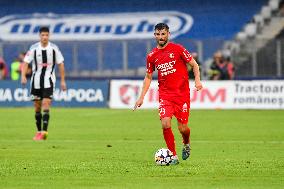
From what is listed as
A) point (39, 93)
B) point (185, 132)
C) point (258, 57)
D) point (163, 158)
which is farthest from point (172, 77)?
point (258, 57)

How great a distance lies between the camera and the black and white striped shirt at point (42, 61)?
19.8 m

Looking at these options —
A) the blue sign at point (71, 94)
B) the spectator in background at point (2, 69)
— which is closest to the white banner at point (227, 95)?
the blue sign at point (71, 94)

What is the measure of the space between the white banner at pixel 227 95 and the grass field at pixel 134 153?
3.09 m

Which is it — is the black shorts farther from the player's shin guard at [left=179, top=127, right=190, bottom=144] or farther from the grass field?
the player's shin guard at [left=179, top=127, right=190, bottom=144]

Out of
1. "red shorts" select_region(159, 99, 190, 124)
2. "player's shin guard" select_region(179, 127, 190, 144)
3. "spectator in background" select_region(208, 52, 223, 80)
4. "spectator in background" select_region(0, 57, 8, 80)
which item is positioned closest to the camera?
"red shorts" select_region(159, 99, 190, 124)

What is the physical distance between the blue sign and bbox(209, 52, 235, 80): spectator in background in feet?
13.6

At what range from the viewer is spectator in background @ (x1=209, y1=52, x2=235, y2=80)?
113 feet

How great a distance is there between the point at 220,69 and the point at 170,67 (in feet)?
68.1

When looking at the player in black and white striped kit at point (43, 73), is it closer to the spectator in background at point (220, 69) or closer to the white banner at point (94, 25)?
the spectator in background at point (220, 69)

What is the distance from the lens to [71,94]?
34.7 meters

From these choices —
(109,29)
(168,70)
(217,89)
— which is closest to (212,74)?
(217,89)

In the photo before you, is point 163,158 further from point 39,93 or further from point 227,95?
point 227,95

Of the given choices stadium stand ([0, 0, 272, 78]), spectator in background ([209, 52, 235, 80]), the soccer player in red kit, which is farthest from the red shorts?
stadium stand ([0, 0, 272, 78])

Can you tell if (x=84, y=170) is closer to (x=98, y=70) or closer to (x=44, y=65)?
(x=44, y=65)
